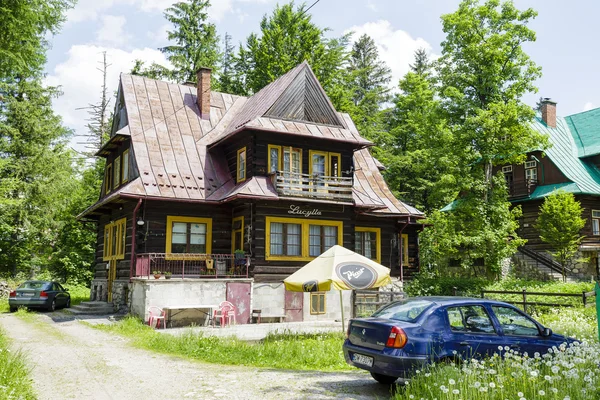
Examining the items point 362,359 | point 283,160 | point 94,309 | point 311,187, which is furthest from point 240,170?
point 362,359

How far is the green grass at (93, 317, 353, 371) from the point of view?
37.1ft

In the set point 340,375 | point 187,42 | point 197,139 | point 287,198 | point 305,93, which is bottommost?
point 340,375

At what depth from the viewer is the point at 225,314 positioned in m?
19.1

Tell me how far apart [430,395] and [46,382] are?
6488 mm

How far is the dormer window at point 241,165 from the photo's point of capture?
22.7 m

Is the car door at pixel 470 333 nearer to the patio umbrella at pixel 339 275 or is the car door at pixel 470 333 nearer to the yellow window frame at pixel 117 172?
the patio umbrella at pixel 339 275

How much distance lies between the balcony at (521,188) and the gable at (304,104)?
17.8 metres

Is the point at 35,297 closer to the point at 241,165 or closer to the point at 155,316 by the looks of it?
the point at 155,316

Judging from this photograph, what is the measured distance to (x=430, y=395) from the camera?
6734 mm

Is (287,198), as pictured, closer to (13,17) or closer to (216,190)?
(216,190)

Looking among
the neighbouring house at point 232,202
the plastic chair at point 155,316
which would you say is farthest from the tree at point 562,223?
the plastic chair at point 155,316

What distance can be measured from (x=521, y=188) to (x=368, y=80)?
66.5 ft

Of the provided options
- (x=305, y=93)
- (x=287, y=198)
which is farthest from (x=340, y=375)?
(x=305, y=93)

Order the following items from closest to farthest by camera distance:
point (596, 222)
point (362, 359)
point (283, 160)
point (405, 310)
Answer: point (362, 359)
point (405, 310)
point (283, 160)
point (596, 222)
